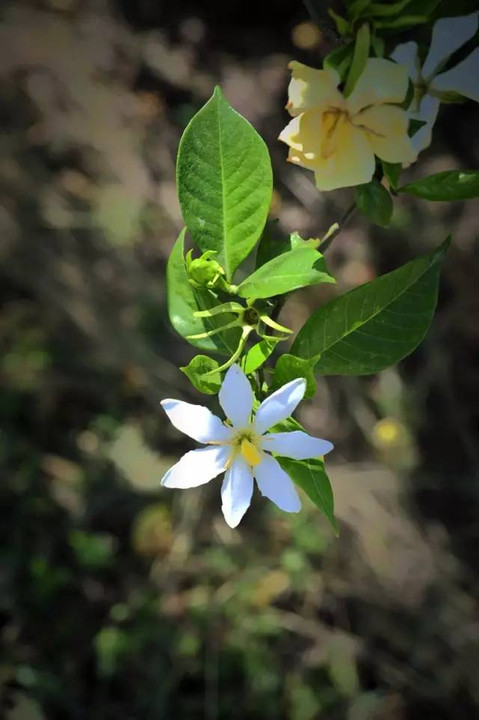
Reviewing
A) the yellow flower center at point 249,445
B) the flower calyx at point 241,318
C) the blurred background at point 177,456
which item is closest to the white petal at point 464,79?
the flower calyx at point 241,318

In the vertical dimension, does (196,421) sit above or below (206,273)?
below

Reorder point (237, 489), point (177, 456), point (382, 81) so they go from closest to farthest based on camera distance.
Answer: point (382, 81)
point (237, 489)
point (177, 456)

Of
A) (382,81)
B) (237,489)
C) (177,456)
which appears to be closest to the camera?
(382,81)

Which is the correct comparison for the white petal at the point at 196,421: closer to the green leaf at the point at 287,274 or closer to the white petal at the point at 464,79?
the green leaf at the point at 287,274

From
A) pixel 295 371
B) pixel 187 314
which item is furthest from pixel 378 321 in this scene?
pixel 187 314

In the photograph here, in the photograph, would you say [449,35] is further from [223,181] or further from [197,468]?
[197,468]

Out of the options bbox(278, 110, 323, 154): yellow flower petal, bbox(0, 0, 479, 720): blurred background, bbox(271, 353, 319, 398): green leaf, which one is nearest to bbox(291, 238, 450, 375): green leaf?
bbox(271, 353, 319, 398): green leaf
